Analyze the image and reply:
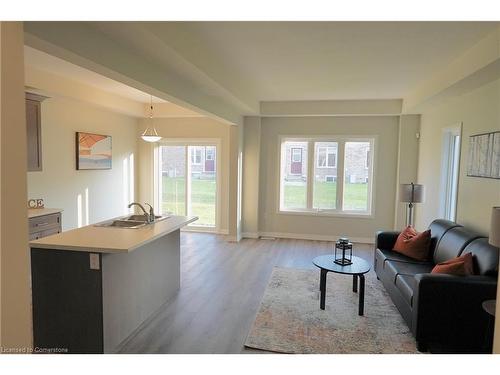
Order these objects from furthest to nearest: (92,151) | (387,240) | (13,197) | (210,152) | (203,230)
→ 1. (203,230)
2. (210,152)
3. (92,151)
4. (387,240)
5. (13,197)

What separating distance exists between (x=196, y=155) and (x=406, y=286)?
5133 mm

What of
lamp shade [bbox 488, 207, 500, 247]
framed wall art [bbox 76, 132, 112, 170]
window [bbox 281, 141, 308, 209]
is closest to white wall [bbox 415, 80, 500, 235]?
lamp shade [bbox 488, 207, 500, 247]

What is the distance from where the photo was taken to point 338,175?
645 cm

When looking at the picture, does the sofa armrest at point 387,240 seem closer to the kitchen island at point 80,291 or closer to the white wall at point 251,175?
the white wall at point 251,175

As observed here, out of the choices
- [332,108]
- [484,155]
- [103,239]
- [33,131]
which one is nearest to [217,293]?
[103,239]

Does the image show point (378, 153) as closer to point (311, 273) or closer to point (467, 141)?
point (467, 141)

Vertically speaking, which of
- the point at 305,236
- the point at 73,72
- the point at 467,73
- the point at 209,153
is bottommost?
the point at 305,236

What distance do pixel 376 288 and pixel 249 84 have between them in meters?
3.28

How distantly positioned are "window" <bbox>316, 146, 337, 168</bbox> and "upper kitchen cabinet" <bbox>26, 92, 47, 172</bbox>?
467 centimetres

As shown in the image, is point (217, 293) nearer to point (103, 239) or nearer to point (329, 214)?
point (103, 239)

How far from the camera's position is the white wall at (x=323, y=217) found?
20.3 ft

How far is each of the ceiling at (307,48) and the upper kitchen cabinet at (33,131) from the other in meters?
2.07

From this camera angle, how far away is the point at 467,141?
12.8 feet

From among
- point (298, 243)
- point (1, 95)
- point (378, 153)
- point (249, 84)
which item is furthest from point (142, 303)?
point (378, 153)
